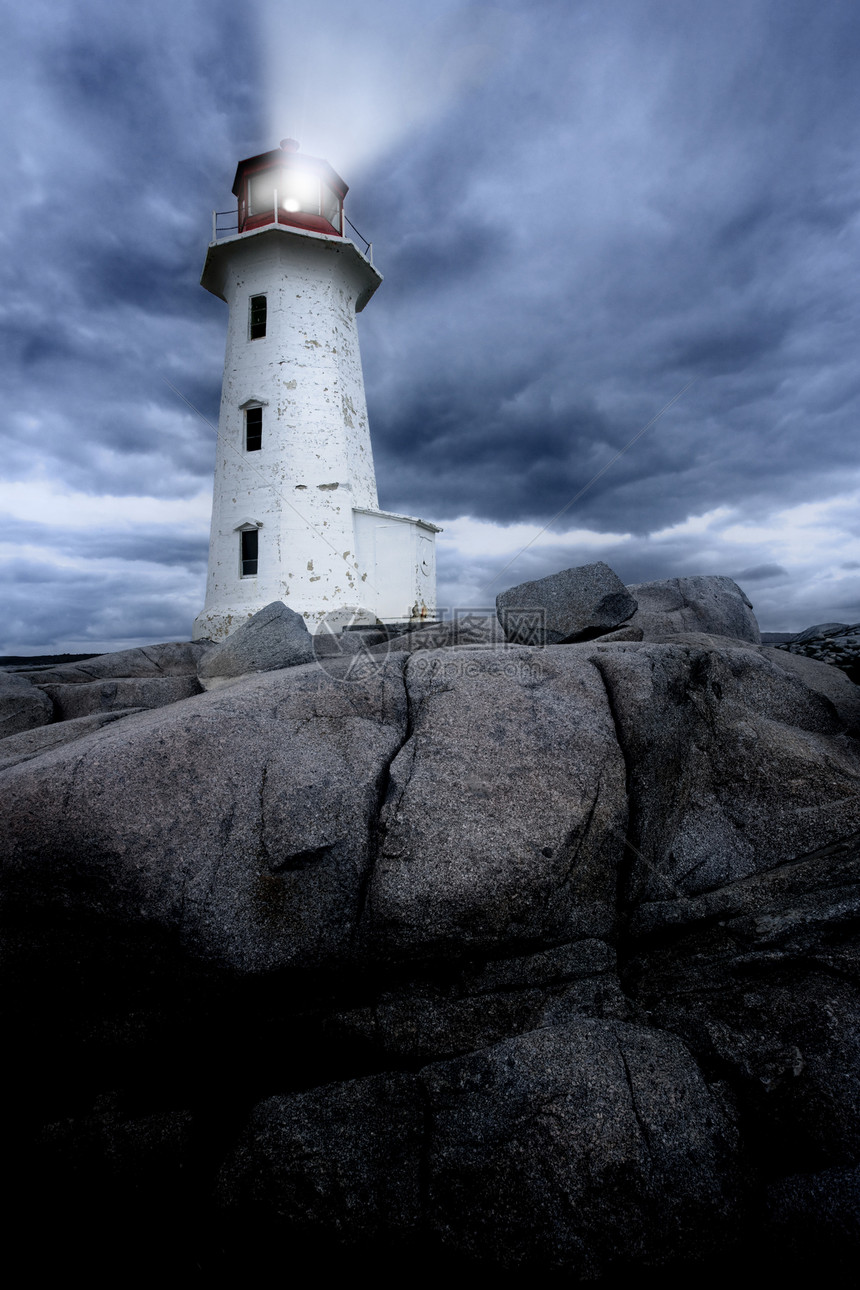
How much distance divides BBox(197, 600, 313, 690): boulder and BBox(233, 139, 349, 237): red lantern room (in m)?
18.5

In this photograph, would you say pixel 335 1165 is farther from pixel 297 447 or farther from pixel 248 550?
pixel 297 447

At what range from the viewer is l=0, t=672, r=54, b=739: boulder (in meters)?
11.6

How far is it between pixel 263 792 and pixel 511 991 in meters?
2.77

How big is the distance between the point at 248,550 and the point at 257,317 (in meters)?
8.23

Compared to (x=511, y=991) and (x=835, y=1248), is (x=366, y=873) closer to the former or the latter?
(x=511, y=991)

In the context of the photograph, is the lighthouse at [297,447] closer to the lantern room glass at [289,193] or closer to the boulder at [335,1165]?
the lantern room glass at [289,193]

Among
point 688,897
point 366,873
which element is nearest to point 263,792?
point 366,873

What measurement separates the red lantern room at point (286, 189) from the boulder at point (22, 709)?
1900 cm

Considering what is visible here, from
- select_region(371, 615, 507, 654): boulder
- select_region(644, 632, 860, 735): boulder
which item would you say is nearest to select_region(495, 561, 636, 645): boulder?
select_region(371, 615, 507, 654): boulder

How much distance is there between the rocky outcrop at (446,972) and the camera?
4305mm

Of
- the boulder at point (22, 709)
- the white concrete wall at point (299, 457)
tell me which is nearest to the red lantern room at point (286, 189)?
the white concrete wall at point (299, 457)

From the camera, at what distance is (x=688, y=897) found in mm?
6066

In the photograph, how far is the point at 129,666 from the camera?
15836mm

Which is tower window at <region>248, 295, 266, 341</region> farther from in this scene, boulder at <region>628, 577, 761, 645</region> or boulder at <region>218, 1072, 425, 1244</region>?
boulder at <region>218, 1072, 425, 1244</region>
